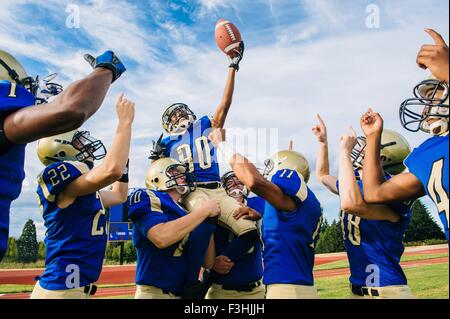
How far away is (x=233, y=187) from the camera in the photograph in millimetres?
5027

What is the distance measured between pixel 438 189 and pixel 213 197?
2686mm

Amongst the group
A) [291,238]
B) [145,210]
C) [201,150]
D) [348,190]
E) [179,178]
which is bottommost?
[291,238]

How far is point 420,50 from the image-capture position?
8.18ft

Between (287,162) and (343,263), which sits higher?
→ (287,162)

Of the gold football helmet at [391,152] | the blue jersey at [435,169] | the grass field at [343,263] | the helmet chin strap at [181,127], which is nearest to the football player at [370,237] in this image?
the gold football helmet at [391,152]

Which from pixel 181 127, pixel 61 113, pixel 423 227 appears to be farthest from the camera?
pixel 423 227

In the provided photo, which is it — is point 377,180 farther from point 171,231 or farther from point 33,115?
point 33,115

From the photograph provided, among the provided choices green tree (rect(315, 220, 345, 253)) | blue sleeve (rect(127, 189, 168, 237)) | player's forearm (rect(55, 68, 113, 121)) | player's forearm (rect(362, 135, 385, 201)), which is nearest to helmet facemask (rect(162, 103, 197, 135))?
blue sleeve (rect(127, 189, 168, 237))

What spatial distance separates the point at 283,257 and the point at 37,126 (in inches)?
91.0

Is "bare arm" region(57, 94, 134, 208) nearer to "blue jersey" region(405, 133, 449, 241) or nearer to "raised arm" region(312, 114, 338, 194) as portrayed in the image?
"blue jersey" region(405, 133, 449, 241)

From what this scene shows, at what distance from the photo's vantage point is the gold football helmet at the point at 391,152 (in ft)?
13.2

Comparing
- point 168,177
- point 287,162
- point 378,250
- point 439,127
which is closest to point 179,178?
point 168,177
